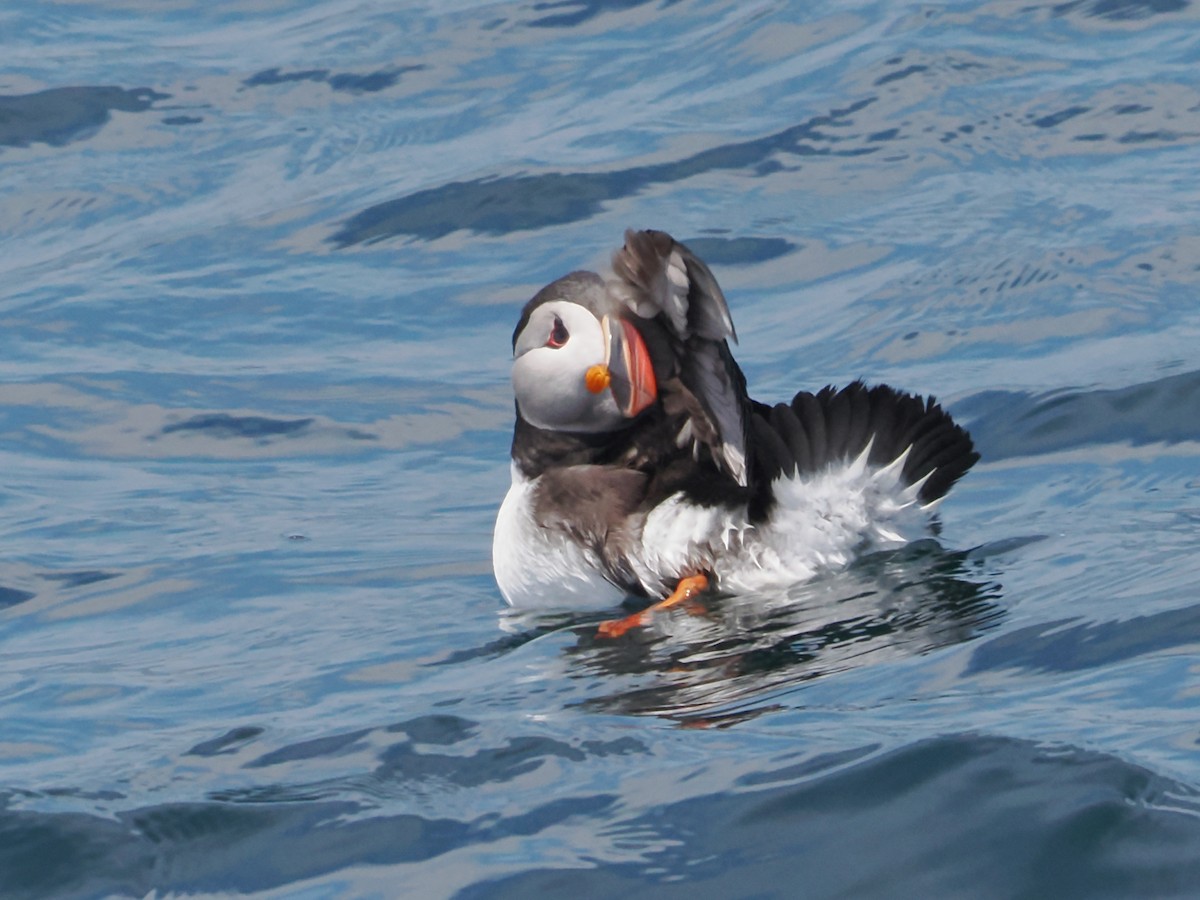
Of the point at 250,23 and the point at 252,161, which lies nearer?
the point at 252,161

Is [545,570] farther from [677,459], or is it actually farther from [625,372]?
[625,372]

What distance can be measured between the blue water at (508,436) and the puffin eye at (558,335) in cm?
83

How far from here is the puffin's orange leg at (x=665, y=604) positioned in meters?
5.44

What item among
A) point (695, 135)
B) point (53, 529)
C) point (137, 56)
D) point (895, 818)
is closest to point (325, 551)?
point (53, 529)

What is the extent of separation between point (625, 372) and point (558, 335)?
0.96 ft

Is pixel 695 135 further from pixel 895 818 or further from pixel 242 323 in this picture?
pixel 895 818

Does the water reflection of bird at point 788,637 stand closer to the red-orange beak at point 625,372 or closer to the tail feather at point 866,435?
the tail feather at point 866,435

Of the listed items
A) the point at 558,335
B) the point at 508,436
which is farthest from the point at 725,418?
the point at 508,436

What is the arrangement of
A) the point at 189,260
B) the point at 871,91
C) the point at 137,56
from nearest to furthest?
1. the point at 189,260
2. the point at 871,91
3. the point at 137,56

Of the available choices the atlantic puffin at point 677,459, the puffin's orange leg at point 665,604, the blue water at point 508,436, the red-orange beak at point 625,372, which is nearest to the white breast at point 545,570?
the atlantic puffin at point 677,459

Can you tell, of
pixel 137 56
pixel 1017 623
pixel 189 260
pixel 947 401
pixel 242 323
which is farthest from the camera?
pixel 137 56

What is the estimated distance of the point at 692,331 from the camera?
5.15 m

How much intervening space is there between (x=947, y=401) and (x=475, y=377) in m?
2.14

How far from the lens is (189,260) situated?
33.2 ft
